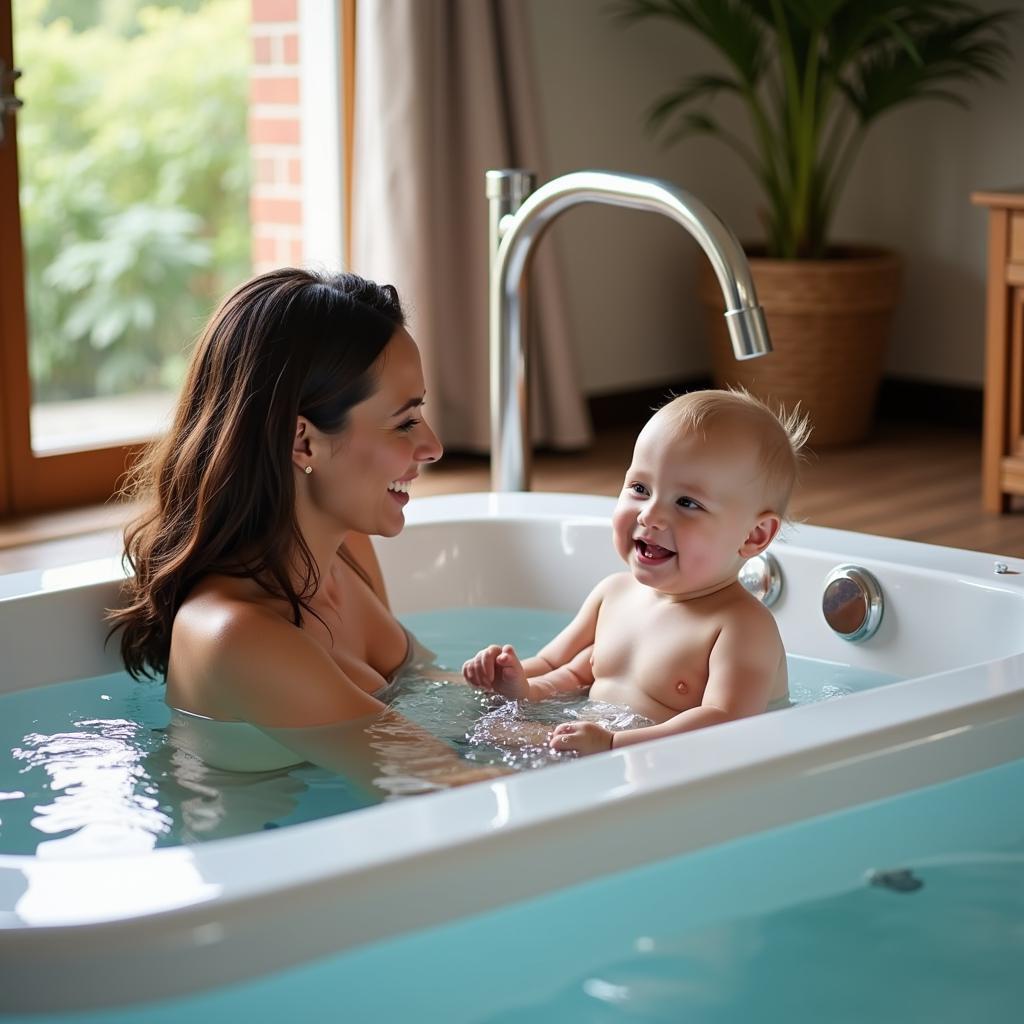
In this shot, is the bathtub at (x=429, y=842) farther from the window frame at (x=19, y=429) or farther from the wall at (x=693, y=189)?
the wall at (x=693, y=189)

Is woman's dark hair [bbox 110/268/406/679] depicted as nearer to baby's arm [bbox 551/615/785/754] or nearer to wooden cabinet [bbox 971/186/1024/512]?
baby's arm [bbox 551/615/785/754]

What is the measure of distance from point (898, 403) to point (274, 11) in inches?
70.3

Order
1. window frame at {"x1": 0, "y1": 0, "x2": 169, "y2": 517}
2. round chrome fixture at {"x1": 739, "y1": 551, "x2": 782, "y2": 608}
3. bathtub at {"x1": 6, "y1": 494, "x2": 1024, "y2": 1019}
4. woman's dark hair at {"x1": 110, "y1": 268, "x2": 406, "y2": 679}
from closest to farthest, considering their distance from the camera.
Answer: bathtub at {"x1": 6, "y1": 494, "x2": 1024, "y2": 1019}, woman's dark hair at {"x1": 110, "y1": 268, "x2": 406, "y2": 679}, round chrome fixture at {"x1": 739, "y1": 551, "x2": 782, "y2": 608}, window frame at {"x1": 0, "y1": 0, "x2": 169, "y2": 517}

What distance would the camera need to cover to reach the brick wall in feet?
12.0


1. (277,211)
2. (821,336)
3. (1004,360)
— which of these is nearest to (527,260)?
(1004,360)

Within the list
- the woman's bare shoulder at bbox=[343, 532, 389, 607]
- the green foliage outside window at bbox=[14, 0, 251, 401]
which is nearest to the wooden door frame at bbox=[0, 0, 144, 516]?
the woman's bare shoulder at bbox=[343, 532, 389, 607]

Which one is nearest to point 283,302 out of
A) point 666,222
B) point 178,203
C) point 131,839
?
point 131,839

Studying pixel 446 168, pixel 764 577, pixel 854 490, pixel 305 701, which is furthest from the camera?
pixel 446 168

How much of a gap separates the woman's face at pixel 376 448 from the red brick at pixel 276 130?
223cm

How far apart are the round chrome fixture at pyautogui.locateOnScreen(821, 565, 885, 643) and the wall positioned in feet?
6.13

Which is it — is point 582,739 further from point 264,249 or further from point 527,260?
point 264,249

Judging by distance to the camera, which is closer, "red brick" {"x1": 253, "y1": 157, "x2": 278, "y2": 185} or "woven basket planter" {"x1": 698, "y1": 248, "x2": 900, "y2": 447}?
"woven basket planter" {"x1": 698, "y1": 248, "x2": 900, "y2": 447}

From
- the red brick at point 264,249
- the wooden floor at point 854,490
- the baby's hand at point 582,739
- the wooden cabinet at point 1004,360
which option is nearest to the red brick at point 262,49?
the red brick at point 264,249

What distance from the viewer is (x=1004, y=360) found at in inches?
121
